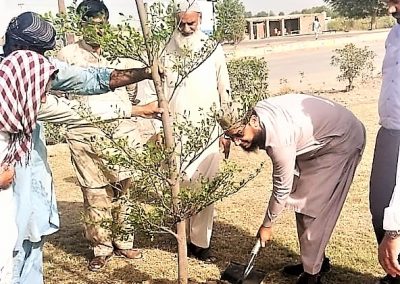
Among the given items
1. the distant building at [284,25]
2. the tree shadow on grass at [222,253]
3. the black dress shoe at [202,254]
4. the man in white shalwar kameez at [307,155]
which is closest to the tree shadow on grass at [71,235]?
the tree shadow on grass at [222,253]

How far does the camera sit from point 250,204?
627 cm

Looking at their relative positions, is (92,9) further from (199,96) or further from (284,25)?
(284,25)

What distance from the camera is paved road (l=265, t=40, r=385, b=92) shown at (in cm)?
1635

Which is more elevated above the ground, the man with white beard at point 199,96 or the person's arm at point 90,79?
the person's arm at point 90,79

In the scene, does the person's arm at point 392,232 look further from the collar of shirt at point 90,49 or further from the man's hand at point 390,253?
the collar of shirt at point 90,49

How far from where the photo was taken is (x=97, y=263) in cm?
481

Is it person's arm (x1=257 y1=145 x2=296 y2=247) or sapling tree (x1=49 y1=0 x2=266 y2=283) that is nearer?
sapling tree (x1=49 y1=0 x2=266 y2=283)

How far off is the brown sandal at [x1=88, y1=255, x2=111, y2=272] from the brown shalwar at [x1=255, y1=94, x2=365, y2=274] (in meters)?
1.57

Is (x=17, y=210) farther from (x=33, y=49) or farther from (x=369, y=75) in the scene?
(x=369, y=75)

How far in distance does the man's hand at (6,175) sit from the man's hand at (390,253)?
5.67 ft

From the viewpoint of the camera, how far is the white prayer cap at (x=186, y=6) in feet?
11.4

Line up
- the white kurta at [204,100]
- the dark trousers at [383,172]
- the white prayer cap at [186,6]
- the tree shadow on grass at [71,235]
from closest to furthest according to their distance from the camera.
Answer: the white prayer cap at [186,6] < the dark trousers at [383,172] < the white kurta at [204,100] < the tree shadow on grass at [71,235]

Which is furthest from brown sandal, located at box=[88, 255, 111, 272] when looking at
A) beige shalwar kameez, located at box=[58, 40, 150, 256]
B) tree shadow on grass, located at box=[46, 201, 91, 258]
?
tree shadow on grass, located at box=[46, 201, 91, 258]

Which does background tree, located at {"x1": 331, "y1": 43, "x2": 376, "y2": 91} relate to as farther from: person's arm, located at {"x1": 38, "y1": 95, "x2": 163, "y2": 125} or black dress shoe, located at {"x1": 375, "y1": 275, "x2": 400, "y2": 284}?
person's arm, located at {"x1": 38, "y1": 95, "x2": 163, "y2": 125}
